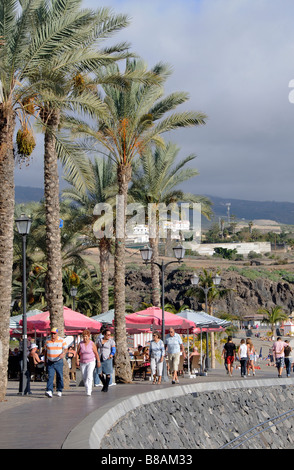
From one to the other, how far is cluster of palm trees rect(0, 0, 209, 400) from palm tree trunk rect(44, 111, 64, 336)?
28 mm

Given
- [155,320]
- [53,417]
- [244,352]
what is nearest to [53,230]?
[155,320]

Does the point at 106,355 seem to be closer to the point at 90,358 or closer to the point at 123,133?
the point at 90,358

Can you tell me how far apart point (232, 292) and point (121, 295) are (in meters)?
84.0

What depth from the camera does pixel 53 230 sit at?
20.1 metres

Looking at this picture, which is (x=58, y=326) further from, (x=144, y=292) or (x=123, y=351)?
(x=144, y=292)

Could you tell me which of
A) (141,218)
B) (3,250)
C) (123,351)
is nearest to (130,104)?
(123,351)

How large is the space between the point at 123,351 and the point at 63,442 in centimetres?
1301

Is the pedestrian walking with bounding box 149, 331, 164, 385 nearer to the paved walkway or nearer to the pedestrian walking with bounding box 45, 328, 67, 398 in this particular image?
the paved walkway

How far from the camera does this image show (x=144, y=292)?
98812 mm

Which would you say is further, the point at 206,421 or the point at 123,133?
the point at 123,133

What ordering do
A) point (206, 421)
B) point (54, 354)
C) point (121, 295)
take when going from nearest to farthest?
1. point (54, 354)
2. point (206, 421)
3. point (121, 295)

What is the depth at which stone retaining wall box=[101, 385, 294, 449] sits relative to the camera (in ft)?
41.8

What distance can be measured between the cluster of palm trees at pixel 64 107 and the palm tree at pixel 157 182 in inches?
301

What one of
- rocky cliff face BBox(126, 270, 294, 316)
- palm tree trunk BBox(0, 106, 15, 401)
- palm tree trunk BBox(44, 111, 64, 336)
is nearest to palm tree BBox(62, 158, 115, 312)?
palm tree trunk BBox(44, 111, 64, 336)
